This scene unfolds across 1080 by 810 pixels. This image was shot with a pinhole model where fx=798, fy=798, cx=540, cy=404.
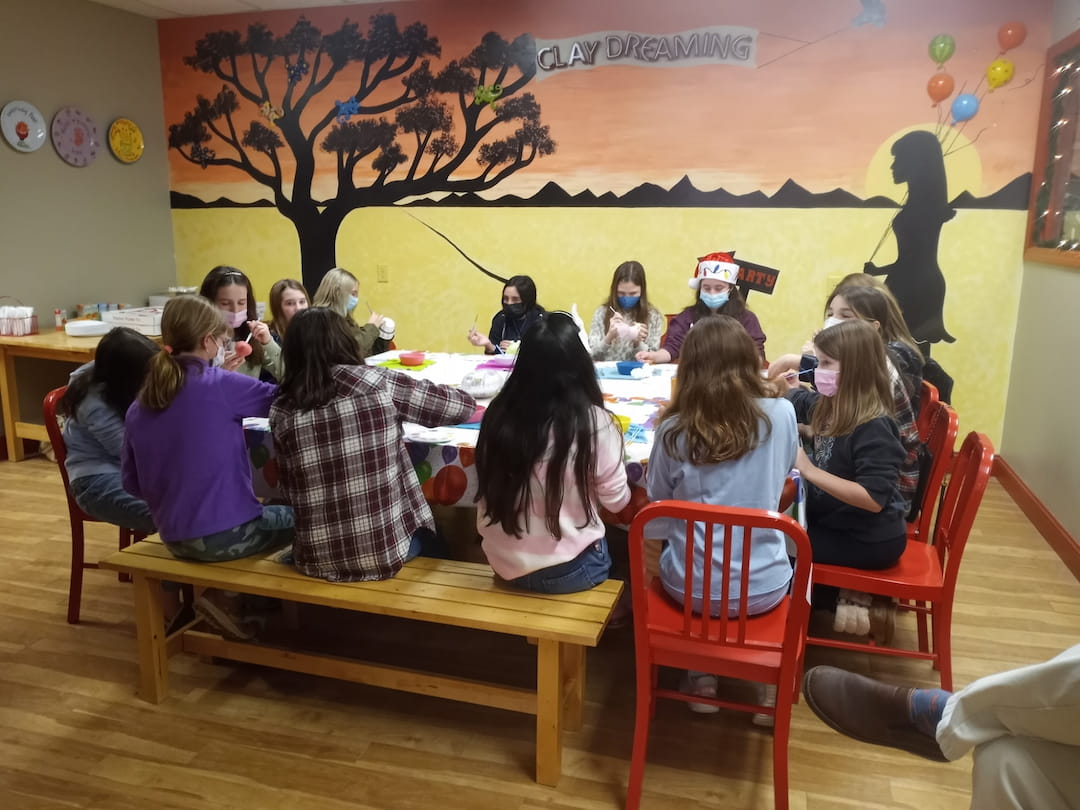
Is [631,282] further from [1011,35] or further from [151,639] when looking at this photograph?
[151,639]

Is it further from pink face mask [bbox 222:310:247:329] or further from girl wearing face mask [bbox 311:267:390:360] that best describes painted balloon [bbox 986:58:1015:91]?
pink face mask [bbox 222:310:247:329]

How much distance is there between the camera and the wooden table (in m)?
4.13

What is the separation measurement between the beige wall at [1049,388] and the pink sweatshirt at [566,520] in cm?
228

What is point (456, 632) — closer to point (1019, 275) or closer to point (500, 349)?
point (500, 349)

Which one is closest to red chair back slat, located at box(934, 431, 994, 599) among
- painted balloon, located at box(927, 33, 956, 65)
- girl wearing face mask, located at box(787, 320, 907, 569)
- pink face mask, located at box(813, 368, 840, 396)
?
girl wearing face mask, located at box(787, 320, 907, 569)

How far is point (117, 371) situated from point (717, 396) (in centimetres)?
177

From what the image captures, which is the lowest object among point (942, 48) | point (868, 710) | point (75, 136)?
point (868, 710)

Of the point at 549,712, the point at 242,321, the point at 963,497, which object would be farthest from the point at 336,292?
the point at 963,497

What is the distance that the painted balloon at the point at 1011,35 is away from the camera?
3744mm

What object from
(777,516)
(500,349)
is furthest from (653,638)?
(500,349)

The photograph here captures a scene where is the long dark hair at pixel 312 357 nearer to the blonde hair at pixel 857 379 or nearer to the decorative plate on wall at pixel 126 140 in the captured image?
the blonde hair at pixel 857 379

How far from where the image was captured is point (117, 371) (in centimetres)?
239

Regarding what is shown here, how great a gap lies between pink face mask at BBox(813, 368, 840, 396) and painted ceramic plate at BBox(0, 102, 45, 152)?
4.32 metres

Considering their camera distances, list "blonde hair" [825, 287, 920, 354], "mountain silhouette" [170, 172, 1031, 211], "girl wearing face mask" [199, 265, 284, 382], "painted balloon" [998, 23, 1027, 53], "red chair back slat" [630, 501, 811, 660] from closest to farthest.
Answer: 1. "red chair back slat" [630, 501, 811, 660]
2. "blonde hair" [825, 287, 920, 354]
3. "girl wearing face mask" [199, 265, 284, 382]
4. "painted balloon" [998, 23, 1027, 53]
5. "mountain silhouette" [170, 172, 1031, 211]
